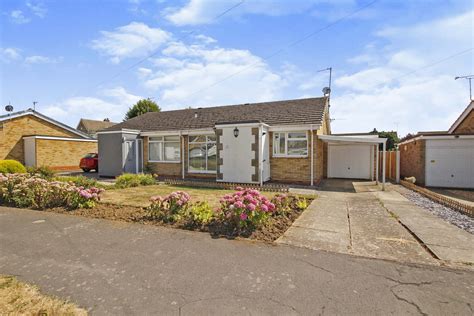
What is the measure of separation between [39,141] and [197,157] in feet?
49.2

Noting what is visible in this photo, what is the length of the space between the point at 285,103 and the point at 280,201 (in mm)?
12179

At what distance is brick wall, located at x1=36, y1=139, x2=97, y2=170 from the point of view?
21031 millimetres

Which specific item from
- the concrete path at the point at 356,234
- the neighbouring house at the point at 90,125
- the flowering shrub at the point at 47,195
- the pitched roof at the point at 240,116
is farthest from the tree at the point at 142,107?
the concrete path at the point at 356,234

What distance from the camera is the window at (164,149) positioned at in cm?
1683

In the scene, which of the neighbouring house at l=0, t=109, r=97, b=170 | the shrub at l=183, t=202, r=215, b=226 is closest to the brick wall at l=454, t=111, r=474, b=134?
the shrub at l=183, t=202, r=215, b=226

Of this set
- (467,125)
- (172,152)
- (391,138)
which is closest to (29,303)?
(172,152)

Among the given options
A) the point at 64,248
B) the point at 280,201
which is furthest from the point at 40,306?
the point at 280,201

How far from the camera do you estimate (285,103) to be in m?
17.7

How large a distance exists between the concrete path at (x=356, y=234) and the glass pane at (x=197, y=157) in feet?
29.9

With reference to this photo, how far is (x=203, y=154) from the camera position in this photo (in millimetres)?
15859

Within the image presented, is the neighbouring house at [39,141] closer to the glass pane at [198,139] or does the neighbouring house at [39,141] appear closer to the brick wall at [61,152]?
the brick wall at [61,152]

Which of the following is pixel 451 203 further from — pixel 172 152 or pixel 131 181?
pixel 172 152

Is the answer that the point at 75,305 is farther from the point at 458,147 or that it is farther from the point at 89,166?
the point at 89,166

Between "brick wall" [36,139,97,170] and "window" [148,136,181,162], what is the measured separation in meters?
10.8
